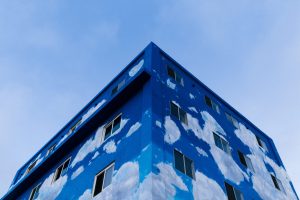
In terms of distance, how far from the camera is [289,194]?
70.0 ft

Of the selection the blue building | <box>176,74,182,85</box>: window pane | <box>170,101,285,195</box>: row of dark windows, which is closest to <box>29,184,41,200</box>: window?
the blue building

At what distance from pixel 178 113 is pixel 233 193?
16.1ft

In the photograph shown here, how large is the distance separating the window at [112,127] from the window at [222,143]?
5.77 m

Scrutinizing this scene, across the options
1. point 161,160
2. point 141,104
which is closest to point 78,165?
point 141,104

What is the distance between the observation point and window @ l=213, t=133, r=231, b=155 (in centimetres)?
1822

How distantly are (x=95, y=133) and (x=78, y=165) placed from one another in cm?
216

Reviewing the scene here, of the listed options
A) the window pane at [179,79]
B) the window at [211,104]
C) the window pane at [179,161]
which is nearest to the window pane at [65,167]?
the window pane at [179,161]

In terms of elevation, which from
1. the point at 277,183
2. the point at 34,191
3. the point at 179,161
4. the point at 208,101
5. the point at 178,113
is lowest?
the point at 179,161

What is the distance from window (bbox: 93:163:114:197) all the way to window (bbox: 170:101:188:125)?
4.35 m

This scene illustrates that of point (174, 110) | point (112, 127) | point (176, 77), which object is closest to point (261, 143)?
point (176, 77)

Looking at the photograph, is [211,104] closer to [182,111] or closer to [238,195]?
[182,111]

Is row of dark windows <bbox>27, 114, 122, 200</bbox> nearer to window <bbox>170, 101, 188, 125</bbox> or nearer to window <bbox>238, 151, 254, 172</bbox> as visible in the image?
window <bbox>170, 101, 188, 125</bbox>

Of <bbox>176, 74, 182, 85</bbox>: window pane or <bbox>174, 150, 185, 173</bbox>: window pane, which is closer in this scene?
<bbox>174, 150, 185, 173</bbox>: window pane

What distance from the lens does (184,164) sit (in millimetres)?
14117
